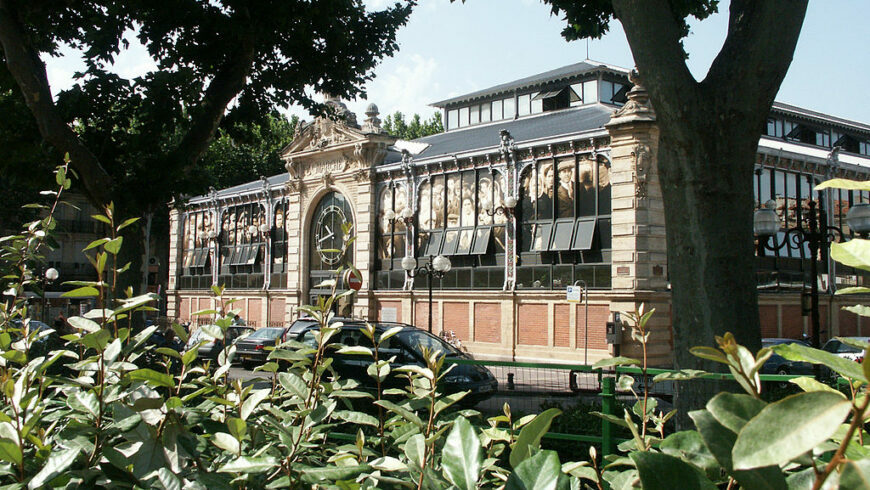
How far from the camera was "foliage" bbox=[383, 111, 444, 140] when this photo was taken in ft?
218

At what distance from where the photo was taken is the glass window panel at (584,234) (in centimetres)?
2653

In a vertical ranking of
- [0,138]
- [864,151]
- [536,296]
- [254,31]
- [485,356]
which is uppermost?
[864,151]

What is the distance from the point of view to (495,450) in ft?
7.00

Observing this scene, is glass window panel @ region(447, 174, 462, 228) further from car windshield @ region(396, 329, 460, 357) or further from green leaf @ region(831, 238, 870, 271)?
green leaf @ region(831, 238, 870, 271)

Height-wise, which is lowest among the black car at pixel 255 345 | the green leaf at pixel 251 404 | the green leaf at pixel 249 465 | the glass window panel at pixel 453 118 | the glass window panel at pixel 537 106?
the black car at pixel 255 345

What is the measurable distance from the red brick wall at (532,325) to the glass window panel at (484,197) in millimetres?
4329

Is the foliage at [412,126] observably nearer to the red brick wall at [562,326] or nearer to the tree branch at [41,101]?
the red brick wall at [562,326]

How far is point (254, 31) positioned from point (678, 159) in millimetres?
7611

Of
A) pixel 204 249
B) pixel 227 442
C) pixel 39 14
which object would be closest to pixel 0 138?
pixel 39 14

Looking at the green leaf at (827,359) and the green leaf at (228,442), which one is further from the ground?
the green leaf at (827,359)

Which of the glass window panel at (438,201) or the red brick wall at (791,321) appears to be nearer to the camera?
the red brick wall at (791,321)

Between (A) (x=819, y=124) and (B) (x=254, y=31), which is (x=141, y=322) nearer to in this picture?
(B) (x=254, y=31)

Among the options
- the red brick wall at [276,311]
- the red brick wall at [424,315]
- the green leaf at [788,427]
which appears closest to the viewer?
the green leaf at [788,427]

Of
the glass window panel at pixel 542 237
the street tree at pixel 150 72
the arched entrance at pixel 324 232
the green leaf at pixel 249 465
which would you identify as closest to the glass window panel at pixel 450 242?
the glass window panel at pixel 542 237
